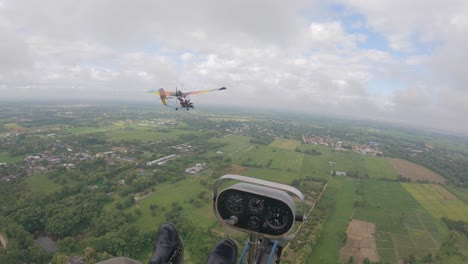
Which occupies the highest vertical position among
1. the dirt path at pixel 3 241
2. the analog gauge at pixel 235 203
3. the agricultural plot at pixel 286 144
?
the analog gauge at pixel 235 203

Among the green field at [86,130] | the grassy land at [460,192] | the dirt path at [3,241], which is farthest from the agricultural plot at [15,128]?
the grassy land at [460,192]

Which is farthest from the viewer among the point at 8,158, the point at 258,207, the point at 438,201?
the point at 8,158

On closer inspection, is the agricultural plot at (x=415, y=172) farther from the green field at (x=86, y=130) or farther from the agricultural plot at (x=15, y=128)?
the agricultural plot at (x=15, y=128)

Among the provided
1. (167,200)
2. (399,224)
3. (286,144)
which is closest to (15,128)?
(167,200)

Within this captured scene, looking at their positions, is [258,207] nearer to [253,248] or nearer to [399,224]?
[253,248]

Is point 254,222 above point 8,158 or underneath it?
above

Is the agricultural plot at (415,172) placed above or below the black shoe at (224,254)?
below
